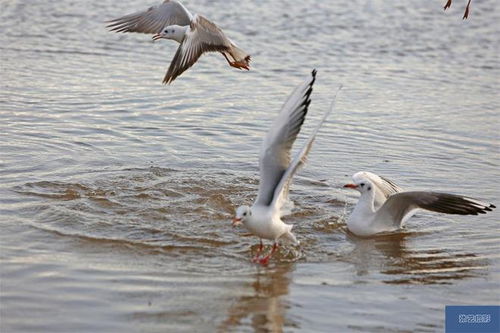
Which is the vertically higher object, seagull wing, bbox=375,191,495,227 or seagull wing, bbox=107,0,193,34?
seagull wing, bbox=107,0,193,34

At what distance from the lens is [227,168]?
8.75 m

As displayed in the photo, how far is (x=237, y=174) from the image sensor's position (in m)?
8.57

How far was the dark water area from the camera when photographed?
5594 millimetres

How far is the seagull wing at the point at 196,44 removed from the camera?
838 cm

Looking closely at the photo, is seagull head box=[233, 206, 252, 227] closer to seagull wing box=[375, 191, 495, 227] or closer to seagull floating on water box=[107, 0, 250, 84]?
seagull wing box=[375, 191, 495, 227]

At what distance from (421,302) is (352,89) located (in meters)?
6.43

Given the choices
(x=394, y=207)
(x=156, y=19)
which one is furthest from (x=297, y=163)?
(x=156, y=19)

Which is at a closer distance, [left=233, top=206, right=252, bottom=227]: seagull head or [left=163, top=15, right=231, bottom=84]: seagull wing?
[left=233, top=206, right=252, bottom=227]: seagull head

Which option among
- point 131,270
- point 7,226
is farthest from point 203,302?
point 7,226

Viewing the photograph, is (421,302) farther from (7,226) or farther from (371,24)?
(371,24)

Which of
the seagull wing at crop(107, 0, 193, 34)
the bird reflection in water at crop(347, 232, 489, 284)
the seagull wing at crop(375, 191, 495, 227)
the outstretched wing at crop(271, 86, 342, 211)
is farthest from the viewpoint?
the seagull wing at crop(107, 0, 193, 34)

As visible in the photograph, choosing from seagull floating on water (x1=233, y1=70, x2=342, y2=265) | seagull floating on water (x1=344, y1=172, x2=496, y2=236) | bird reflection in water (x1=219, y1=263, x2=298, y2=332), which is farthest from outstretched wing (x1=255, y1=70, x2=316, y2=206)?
seagull floating on water (x1=344, y1=172, x2=496, y2=236)
